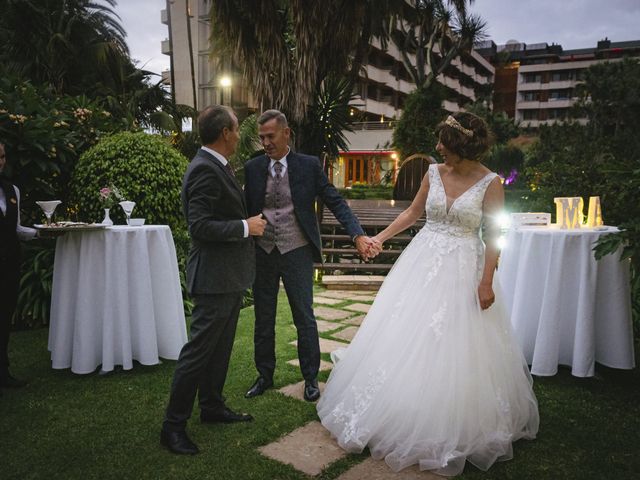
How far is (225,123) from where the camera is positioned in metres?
2.71

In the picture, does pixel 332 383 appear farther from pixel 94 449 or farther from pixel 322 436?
pixel 94 449

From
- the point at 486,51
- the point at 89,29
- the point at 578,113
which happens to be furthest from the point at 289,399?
the point at 486,51

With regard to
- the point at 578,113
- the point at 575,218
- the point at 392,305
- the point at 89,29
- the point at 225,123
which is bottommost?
the point at 392,305

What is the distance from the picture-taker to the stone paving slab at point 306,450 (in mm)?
2592

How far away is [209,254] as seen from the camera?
8.77 ft

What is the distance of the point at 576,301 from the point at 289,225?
2407mm

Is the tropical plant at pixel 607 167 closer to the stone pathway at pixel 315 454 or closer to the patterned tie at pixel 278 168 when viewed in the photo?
the stone pathway at pixel 315 454

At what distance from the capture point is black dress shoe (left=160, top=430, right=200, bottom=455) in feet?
8.71

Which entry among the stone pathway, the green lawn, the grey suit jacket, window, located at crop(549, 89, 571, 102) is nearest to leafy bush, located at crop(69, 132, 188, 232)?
the green lawn

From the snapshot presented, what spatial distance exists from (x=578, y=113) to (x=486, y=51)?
44862 mm

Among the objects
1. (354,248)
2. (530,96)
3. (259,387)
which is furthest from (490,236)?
(530,96)

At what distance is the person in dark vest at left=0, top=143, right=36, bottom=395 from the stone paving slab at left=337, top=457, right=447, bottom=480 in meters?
2.69

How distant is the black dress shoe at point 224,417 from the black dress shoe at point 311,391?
1.58 ft

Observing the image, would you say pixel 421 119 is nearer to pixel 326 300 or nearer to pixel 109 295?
pixel 326 300
